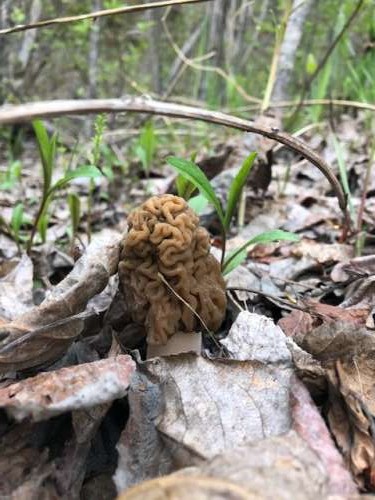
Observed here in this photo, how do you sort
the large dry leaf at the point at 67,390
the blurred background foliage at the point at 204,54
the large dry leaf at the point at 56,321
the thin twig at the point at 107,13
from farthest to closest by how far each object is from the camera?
the blurred background foliage at the point at 204,54 → the thin twig at the point at 107,13 → the large dry leaf at the point at 56,321 → the large dry leaf at the point at 67,390

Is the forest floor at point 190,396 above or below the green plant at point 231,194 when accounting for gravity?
below

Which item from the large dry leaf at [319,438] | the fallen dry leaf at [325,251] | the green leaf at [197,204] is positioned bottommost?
the fallen dry leaf at [325,251]

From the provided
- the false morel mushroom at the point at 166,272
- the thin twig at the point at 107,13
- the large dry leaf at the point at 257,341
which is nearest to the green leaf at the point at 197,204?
the false morel mushroom at the point at 166,272

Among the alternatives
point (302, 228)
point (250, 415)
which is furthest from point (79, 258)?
point (302, 228)

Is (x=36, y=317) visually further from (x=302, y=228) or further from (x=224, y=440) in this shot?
(x=302, y=228)

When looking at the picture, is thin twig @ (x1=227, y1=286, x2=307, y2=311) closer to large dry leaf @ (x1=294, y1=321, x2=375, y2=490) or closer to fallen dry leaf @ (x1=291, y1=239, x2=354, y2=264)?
large dry leaf @ (x1=294, y1=321, x2=375, y2=490)

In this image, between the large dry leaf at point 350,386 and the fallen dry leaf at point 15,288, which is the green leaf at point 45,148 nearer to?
the fallen dry leaf at point 15,288

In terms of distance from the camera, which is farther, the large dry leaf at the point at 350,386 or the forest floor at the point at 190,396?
the large dry leaf at the point at 350,386
